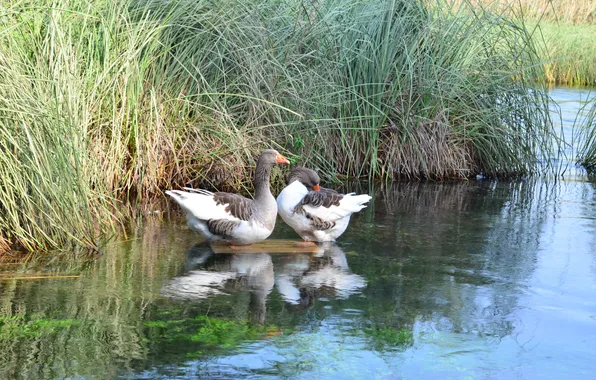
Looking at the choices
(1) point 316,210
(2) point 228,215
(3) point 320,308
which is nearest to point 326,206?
(1) point 316,210

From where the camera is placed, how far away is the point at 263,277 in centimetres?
670

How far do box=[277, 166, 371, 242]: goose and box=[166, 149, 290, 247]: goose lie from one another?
28 cm

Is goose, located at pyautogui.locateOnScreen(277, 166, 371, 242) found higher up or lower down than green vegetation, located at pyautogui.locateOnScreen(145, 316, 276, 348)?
higher up

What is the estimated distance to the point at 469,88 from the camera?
11.4m

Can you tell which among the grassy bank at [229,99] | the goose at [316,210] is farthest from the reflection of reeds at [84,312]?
the goose at [316,210]

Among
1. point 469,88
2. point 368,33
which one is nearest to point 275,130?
point 368,33

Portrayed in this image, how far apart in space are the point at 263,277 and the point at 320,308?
2.93 ft

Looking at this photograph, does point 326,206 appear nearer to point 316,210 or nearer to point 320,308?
point 316,210

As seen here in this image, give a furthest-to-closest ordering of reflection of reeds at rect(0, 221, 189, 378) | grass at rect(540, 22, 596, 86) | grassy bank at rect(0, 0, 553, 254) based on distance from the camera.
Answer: grass at rect(540, 22, 596, 86), grassy bank at rect(0, 0, 553, 254), reflection of reeds at rect(0, 221, 189, 378)

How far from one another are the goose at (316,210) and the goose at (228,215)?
0.93 ft

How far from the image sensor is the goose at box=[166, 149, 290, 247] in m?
7.34

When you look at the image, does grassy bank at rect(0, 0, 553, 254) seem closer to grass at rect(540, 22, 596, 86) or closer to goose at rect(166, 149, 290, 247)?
goose at rect(166, 149, 290, 247)

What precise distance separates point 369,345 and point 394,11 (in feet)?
22.4

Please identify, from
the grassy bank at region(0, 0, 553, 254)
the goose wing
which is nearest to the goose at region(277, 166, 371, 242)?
the goose wing
